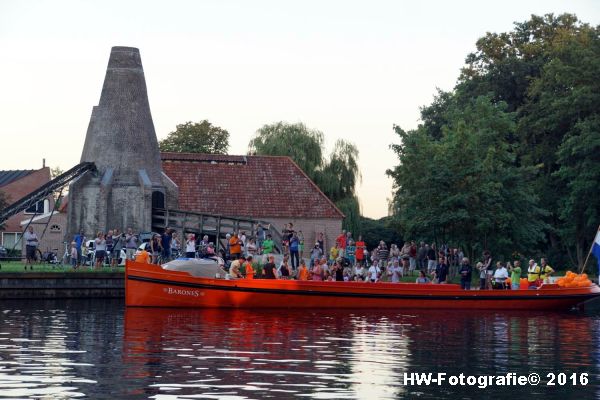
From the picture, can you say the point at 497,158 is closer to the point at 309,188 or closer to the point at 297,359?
the point at 309,188

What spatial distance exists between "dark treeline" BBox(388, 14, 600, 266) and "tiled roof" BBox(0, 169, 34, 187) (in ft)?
122

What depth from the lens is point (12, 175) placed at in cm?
10056

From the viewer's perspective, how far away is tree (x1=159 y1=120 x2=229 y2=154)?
101m

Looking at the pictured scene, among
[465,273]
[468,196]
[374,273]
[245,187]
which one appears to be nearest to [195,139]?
[245,187]

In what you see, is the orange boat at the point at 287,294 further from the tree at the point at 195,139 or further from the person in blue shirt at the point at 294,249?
the tree at the point at 195,139

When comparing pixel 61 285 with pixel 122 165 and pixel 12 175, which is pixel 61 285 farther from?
pixel 12 175

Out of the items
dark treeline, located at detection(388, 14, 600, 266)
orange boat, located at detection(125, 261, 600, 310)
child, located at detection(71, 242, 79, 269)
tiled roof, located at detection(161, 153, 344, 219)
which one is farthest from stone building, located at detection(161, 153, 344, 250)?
orange boat, located at detection(125, 261, 600, 310)

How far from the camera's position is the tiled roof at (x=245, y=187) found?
73.2 metres

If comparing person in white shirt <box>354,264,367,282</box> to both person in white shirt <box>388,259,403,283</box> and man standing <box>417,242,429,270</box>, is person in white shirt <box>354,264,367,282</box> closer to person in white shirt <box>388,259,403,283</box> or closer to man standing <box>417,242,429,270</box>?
person in white shirt <box>388,259,403,283</box>

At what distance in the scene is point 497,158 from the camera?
61250mm

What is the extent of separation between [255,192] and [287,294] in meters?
33.6

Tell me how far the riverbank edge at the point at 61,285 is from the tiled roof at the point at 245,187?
24.9 metres

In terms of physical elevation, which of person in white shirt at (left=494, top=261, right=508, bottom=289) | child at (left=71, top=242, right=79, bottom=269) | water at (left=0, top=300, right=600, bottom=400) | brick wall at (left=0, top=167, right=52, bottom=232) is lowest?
water at (left=0, top=300, right=600, bottom=400)

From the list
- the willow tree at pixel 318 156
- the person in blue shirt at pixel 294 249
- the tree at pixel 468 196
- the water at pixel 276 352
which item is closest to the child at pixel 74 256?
the person in blue shirt at pixel 294 249
